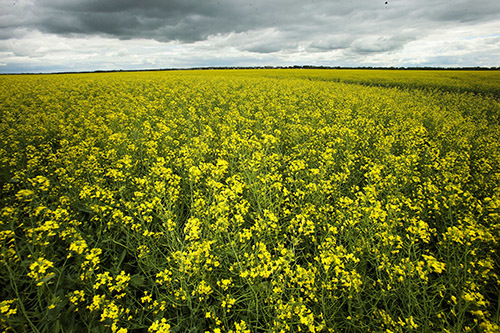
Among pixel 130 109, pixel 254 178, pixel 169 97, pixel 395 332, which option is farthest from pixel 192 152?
pixel 169 97

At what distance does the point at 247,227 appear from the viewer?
370cm

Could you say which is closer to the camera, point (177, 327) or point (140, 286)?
point (177, 327)

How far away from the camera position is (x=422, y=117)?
9273 mm

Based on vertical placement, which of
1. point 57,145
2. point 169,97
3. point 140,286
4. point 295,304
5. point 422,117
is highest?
point 169,97

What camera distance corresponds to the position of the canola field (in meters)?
2.27

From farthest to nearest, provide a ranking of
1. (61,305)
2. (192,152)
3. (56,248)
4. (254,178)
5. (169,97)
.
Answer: (169,97) < (192,152) < (254,178) < (56,248) < (61,305)

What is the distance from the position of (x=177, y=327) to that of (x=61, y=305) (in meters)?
1.23

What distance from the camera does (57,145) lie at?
6660mm

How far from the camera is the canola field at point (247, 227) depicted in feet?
7.45

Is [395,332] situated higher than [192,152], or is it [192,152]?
[192,152]

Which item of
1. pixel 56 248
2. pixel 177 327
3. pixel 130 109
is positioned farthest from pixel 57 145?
pixel 177 327

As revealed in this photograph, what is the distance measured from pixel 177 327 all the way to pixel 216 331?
60cm

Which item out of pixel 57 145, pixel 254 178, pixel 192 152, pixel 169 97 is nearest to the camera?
pixel 254 178

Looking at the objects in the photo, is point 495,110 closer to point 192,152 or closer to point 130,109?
point 192,152
